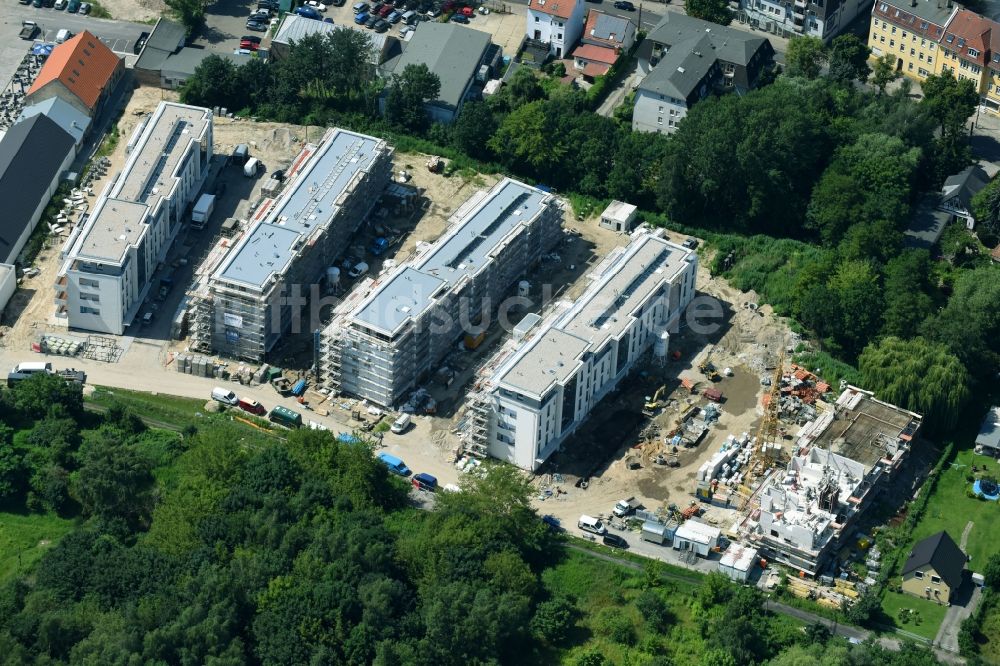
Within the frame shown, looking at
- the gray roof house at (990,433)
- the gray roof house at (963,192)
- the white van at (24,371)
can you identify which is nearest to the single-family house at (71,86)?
the white van at (24,371)

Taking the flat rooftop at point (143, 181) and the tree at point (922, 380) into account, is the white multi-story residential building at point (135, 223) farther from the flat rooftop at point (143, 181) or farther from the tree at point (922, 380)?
the tree at point (922, 380)

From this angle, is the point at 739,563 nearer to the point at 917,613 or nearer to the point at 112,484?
the point at 917,613

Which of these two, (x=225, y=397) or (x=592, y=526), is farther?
(x=225, y=397)

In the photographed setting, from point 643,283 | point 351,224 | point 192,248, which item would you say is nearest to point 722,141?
point 643,283

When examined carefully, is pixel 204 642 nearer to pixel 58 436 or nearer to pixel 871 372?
pixel 58 436

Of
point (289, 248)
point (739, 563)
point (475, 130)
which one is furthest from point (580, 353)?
point (475, 130)

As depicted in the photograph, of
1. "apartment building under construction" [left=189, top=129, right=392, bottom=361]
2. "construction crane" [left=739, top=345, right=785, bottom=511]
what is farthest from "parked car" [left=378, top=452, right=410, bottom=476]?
"construction crane" [left=739, top=345, right=785, bottom=511]

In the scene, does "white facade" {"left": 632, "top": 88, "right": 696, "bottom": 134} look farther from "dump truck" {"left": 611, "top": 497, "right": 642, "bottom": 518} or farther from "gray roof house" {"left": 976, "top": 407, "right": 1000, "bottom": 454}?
"dump truck" {"left": 611, "top": 497, "right": 642, "bottom": 518}

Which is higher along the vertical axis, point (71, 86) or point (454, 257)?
point (71, 86)
